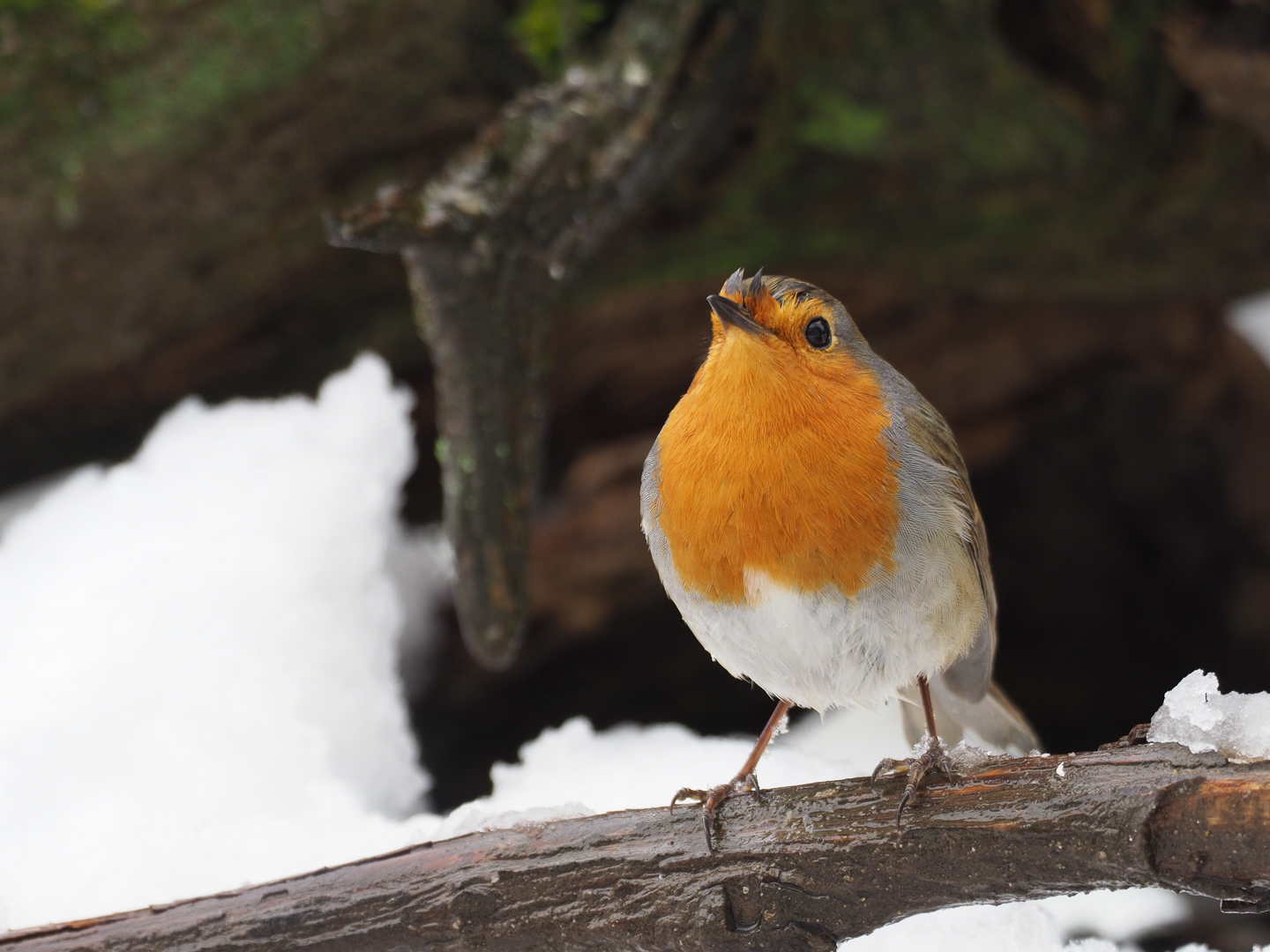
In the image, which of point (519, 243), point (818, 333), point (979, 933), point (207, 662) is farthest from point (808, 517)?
point (207, 662)

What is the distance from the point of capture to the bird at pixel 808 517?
239cm

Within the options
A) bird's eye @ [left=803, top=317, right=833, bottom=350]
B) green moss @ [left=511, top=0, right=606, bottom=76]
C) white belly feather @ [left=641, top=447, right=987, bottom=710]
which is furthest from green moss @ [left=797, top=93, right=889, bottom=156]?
white belly feather @ [left=641, top=447, right=987, bottom=710]

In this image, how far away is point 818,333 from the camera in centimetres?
260

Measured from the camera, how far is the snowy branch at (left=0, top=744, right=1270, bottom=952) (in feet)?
6.26

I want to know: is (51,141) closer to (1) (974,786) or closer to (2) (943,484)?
(2) (943,484)

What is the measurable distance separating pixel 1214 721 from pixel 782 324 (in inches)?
46.6

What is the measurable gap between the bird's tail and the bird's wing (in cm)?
11

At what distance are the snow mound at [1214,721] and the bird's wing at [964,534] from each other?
68 centimetres

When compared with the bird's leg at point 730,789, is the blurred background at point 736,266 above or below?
above

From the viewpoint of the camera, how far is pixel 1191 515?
5.67m

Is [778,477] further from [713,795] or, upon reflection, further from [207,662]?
[207,662]

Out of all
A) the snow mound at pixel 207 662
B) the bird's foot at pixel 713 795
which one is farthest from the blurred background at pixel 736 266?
the bird's foot at pixel 713 795

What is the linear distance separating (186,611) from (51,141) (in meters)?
1.61

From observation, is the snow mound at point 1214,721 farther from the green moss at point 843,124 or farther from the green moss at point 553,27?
the green moss at point 553,27
